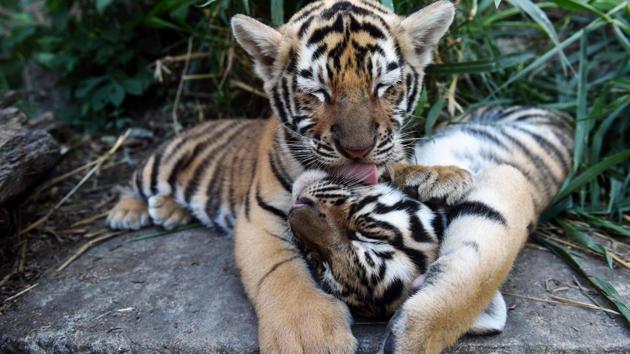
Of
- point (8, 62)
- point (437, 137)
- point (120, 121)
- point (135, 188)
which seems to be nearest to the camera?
point (437, 137)

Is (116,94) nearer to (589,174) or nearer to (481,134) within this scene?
(481,134)

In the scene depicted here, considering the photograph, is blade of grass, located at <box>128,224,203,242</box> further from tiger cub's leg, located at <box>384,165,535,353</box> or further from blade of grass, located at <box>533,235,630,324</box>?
blade of grass, located at <box>533,235,630,324</box>

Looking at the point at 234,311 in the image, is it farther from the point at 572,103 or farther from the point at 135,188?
the point at 572,103

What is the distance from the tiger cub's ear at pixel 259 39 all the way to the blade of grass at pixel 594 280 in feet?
4.07

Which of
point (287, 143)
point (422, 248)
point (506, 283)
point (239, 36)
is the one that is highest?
point (239, 36)

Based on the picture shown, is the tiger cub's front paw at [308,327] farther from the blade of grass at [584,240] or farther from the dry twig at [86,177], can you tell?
the dry twig at [86,177]

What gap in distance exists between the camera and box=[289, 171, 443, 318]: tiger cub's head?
6.61 ft

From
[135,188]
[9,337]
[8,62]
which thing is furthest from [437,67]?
[8,62]

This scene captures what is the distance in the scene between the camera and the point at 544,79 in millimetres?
3557

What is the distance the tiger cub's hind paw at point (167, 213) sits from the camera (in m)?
3.06

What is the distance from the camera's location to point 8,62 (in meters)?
4.60

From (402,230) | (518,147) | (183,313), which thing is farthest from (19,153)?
(518,147)

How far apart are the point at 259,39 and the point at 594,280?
1.43 m

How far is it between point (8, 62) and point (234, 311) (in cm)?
321
